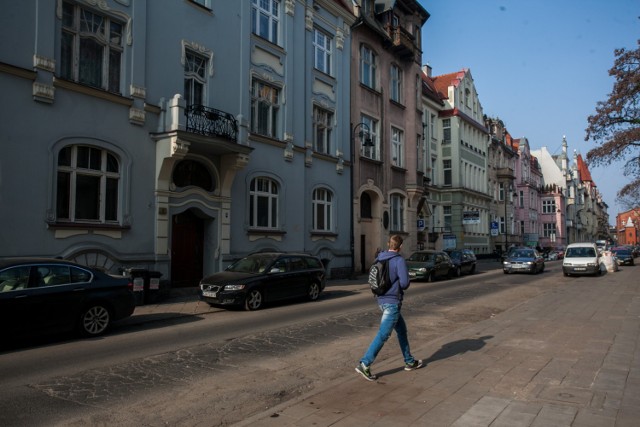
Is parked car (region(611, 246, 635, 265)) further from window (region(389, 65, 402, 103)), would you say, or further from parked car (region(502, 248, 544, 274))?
window (region(389, 65, 402, 103))

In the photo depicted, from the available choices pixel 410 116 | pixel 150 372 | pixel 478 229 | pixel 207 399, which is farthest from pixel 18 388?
pixel 478 229

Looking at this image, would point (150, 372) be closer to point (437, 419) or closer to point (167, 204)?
point (437, 419)

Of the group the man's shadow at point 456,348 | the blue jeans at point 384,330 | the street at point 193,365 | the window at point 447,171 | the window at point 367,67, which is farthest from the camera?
the window at point 447,171

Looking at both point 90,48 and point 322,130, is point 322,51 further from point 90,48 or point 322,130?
point 90,48

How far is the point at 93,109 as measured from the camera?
46.3ft

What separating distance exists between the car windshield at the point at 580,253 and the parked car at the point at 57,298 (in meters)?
23.8

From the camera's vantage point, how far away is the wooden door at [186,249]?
17.0 meters

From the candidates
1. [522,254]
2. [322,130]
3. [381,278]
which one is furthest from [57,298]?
[522,254]

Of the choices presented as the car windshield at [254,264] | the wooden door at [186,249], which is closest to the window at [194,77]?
the wooden door at [186,249]

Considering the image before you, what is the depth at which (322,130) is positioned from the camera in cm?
2452

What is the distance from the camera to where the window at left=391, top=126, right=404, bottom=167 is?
31072 mm

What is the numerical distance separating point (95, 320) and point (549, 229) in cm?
8340

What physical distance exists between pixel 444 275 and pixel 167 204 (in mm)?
14963

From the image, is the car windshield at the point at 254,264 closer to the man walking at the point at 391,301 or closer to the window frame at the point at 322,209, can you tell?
the man walking at the point at 391,301
